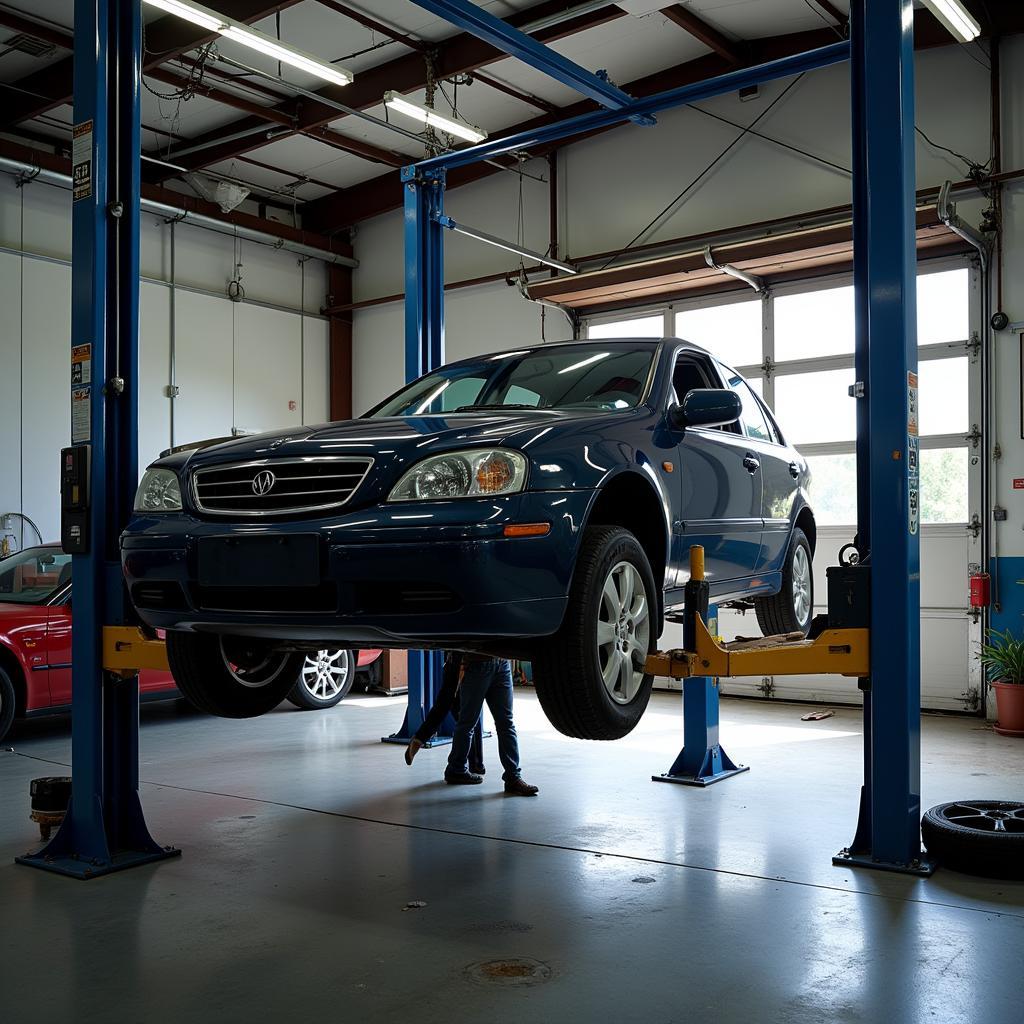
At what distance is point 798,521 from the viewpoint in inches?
224

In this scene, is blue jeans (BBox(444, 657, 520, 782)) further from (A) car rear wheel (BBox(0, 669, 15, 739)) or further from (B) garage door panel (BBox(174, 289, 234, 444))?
(B) garage door panel (BBox(174, 289, 234, 444))

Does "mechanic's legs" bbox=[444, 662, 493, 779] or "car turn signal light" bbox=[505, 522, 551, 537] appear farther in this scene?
"mechanic's legs" bbox=[444, 662, 493, 779]

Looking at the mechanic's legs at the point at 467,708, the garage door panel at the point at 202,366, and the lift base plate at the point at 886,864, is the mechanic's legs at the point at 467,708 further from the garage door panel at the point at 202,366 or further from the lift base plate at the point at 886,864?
the garage door panel at the point at 202,366

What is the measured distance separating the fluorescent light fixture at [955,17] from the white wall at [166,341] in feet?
25.2

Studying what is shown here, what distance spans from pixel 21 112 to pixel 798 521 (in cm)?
858

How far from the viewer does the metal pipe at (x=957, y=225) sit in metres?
8.00

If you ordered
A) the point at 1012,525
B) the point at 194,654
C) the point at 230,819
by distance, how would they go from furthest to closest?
1. the point at 1012,525
2. the point at 230,819
3. the point at 194,654

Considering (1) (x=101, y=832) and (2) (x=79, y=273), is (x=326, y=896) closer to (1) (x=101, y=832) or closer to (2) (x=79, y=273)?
(1) (x=101, y=832)

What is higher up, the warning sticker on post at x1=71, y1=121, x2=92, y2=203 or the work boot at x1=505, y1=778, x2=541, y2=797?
the warning sticker on post at x1=71, y1=121, x2=92, y2=203

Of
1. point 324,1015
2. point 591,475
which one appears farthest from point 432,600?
point 324,1015

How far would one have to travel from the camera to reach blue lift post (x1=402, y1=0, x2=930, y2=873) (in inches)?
170

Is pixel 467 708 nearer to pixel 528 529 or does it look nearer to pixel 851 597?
pixel 851 597

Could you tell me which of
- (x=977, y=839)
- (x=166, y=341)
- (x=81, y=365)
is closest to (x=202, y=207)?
(x=166, y=341)

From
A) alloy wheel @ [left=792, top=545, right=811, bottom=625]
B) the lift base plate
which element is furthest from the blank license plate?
alloy wheel @ [left=792, top=545, right=811, bottom=625]
